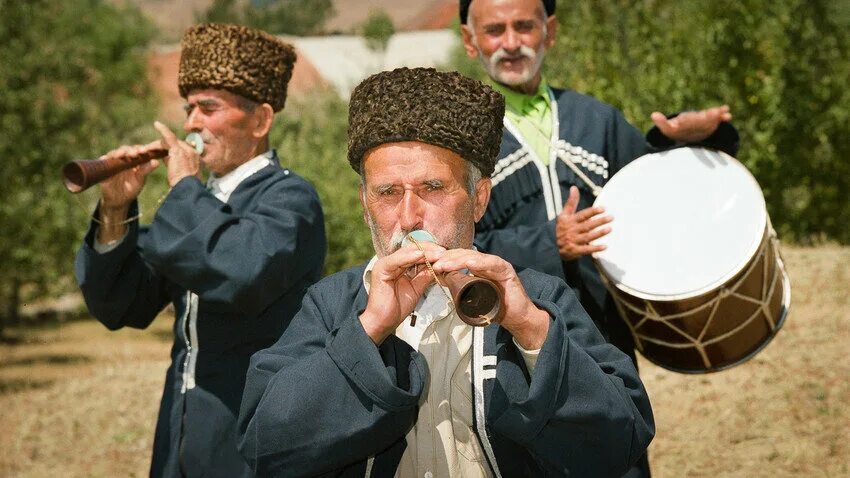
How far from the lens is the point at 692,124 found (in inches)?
153

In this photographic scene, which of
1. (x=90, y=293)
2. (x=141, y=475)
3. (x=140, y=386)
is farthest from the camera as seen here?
(x=140, y=386)

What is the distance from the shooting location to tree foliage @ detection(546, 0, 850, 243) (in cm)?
1342

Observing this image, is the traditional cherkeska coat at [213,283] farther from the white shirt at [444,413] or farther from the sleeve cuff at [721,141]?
the sleeve cuff at [721,141]

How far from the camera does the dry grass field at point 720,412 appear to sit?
6918 mm

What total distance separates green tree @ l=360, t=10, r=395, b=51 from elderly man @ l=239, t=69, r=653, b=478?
45.0m

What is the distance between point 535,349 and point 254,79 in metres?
2.00

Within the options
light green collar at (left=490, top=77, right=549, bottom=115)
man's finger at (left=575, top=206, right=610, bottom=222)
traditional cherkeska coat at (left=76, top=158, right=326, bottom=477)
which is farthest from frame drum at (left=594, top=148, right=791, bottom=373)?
traditional cherkeska coat at (left=76, top=158, right=326, bottom=477)

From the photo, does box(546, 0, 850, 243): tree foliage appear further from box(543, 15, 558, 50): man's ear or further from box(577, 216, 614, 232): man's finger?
box(577, 216, 614, 232): man's finger

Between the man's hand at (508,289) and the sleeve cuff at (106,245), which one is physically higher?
the man's hand at (508,289)

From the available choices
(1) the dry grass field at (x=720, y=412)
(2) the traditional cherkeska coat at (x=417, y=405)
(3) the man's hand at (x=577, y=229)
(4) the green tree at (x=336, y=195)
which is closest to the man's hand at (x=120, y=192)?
(3) the man's hand at (x=577, y=229)

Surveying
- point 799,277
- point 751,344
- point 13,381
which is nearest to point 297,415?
point 751,344

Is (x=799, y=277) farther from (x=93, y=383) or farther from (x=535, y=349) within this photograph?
(x=535, y=349)

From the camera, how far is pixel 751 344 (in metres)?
3.79

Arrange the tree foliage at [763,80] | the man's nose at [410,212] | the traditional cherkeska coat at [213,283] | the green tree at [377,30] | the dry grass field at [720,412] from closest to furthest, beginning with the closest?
the man's nose at [410,212]
the traditional cherkeska coat at [213,283]
the dry grass field at [720,412]
the tree foliage at [763,80]
the green tree at [377,30]
